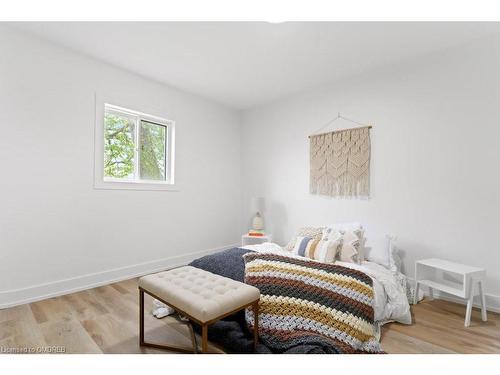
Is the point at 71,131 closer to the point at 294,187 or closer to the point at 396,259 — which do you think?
the point at 294,187

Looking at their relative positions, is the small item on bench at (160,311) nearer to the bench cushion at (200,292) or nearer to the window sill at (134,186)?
Result: the bench cushion at (200,292)

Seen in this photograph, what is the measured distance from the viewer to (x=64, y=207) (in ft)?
8.86

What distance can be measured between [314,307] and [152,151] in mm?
2887

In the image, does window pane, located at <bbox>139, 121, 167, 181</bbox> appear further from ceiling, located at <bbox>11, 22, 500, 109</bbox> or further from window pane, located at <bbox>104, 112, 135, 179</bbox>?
ceiling, located at <bbox>11, 22, 500, 109</bbox>

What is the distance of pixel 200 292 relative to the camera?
1.64m

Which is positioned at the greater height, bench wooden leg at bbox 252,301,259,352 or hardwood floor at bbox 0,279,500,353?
bench wooden leg at bbox 252,301,259,352

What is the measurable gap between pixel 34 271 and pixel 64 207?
650 mm

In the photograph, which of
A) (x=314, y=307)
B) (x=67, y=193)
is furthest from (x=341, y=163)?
(x=67, y=193)

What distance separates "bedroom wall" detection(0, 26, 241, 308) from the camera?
2.39 m

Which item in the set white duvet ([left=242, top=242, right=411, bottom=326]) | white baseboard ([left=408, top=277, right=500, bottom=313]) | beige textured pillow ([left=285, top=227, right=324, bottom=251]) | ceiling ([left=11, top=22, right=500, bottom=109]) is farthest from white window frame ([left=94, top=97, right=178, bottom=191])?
white baseboard ([left=408, top=277, right=500, bottom=313])

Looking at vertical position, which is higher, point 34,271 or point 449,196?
point 449,196

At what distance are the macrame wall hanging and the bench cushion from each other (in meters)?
2.16

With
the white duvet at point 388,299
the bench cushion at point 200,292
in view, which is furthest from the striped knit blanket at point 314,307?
the bench cushion at point 200,292

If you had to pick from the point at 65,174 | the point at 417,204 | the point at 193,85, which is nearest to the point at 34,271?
the point at 65,174
